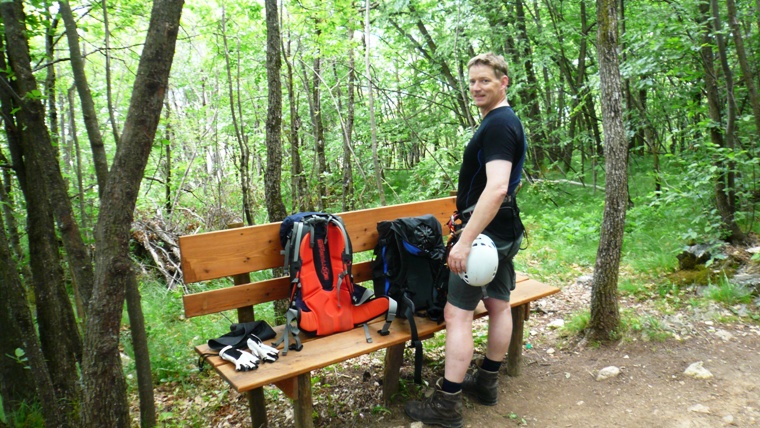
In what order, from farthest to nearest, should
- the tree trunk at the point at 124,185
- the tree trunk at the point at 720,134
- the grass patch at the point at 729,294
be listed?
the tree trunk at the point at 720,134 < the grass patch at the point at 729,294 < the tree trunk at the point at 124,185

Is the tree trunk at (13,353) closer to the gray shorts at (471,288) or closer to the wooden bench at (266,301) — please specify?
the wooden bench at (266,301)

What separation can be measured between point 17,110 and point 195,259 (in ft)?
3.82

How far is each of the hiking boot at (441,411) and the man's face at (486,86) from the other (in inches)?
66.7

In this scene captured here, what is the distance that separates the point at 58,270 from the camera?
124 inches

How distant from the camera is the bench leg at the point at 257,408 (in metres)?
3.08

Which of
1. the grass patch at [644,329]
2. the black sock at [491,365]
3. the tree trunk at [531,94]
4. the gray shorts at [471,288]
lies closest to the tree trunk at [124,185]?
the gray shorts at [471,288]

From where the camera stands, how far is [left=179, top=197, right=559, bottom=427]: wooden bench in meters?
2.69

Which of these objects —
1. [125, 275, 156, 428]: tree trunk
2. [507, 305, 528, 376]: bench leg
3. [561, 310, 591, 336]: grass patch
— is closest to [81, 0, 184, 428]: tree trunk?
[125, 275, 156, 428]: tree trunk

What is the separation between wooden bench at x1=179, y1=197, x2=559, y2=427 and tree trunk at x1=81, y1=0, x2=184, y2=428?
0.61 meters

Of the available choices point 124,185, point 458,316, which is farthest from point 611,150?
point 124,185

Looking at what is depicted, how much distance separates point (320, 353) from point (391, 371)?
71 centimetres

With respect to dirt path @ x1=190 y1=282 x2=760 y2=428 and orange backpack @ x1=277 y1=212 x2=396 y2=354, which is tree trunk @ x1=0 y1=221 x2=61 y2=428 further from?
orange backpack @ x1=277 y1=212 x2=396 y2=354

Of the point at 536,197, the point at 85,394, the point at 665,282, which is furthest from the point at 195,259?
the point at 536,197

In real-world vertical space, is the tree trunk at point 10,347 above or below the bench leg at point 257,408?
above
